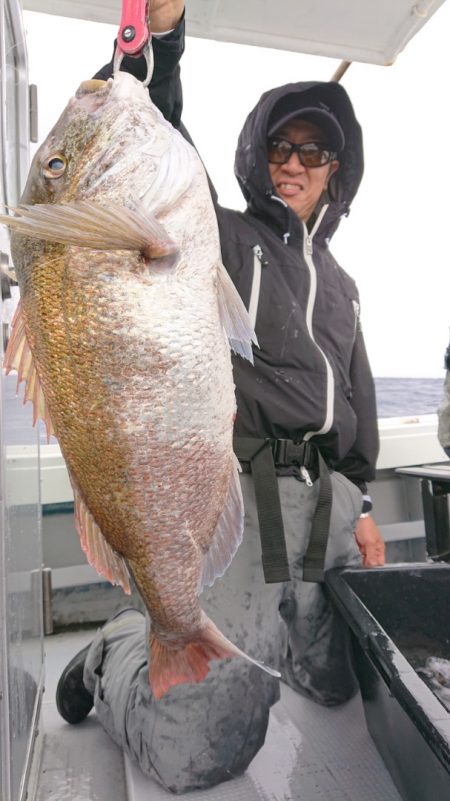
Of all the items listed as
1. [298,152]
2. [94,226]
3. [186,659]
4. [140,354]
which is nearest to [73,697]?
[186,659]

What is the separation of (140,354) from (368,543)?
71.4 inches

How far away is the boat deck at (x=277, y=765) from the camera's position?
183 cm

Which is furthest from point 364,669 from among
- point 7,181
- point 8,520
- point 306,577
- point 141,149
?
point 7,181

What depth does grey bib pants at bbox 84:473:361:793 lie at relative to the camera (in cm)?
184

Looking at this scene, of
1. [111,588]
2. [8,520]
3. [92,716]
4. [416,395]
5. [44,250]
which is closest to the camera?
[44,250]

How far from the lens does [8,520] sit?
138cm

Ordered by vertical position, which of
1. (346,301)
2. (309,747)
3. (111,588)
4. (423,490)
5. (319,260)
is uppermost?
(319,260)

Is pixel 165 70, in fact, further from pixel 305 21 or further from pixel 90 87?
pixel 305 21

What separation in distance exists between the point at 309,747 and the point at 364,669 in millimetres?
389

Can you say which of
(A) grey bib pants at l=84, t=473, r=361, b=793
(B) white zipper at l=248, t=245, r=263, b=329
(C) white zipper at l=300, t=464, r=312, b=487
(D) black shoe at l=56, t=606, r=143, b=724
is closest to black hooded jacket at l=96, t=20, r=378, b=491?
(B) white zipper at l=248, t=245, r=263, b=329

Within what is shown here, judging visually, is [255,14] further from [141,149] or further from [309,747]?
[309,747]

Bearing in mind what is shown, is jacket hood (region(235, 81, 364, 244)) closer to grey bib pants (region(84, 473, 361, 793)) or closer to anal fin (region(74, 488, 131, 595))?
grey bib pants (region(84, 473, 361, 793))

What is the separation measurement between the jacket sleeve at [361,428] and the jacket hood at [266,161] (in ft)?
1.97

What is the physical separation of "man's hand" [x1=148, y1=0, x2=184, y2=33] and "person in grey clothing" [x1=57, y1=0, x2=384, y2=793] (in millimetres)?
253
